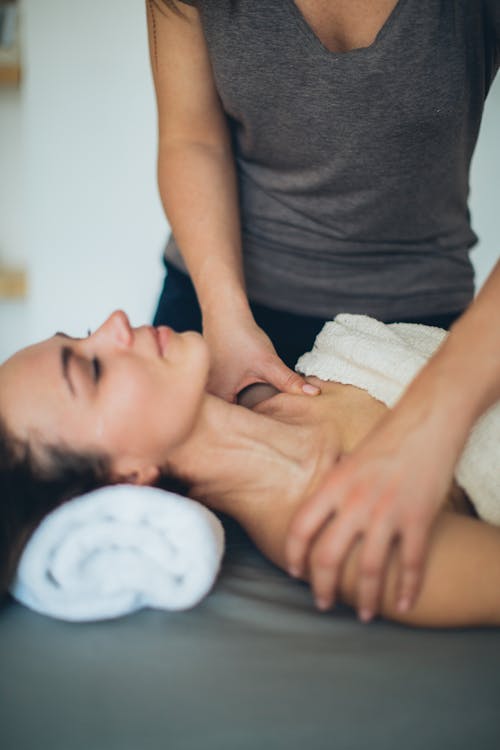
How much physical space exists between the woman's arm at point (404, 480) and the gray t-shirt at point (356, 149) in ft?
1.61

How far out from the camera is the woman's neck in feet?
3.17

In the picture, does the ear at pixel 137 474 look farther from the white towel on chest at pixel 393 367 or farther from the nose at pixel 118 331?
the white towel on chest at pixel 393 367

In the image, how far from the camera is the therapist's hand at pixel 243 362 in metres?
1.08

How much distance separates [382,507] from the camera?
0.66 metres

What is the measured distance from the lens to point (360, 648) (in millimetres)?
723

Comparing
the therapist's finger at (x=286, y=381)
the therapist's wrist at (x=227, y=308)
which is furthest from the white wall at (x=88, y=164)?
the therapist's finger at (x=286, y=381)

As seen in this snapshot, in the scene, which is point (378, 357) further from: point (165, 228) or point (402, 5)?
point (165, 228)

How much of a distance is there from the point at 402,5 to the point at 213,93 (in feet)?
1.30

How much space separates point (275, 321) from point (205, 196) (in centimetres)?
28

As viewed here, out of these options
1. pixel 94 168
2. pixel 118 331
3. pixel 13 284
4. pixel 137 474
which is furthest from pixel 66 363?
pixel 13 284

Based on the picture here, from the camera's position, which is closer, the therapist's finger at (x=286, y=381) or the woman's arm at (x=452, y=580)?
the woman's arm at (x=452, y=580)

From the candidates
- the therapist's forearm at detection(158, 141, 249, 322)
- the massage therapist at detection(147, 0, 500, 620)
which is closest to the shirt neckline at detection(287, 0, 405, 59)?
the massage therapist at detection(147, 0, 500, 620)

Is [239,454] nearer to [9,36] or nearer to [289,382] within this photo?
[289,382]

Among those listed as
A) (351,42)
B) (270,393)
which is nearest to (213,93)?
(351,42)
